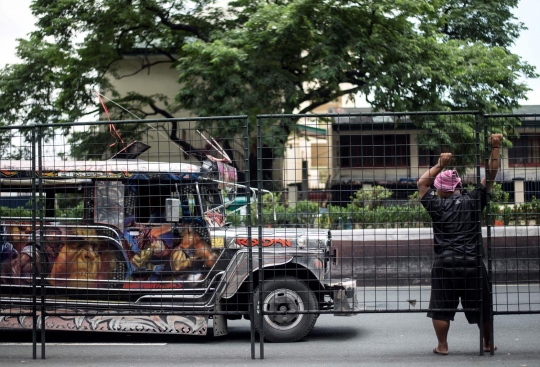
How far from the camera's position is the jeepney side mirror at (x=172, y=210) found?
883 cm

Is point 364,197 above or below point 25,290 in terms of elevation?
above

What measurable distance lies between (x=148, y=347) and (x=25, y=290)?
68.6 inches

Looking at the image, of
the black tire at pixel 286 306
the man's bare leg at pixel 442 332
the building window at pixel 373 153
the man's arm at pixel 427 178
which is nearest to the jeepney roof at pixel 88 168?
the black tire at pixel 286 306

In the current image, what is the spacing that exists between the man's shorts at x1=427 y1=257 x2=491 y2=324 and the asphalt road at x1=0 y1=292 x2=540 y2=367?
49 centimetres

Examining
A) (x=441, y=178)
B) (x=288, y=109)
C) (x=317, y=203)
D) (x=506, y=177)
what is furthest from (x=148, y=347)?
(x=288, y=109)

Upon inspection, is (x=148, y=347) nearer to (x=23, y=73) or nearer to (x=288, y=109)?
(x=288, y=109)

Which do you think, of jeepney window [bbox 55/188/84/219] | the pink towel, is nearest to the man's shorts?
the pink towel

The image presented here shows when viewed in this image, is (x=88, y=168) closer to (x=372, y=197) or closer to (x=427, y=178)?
(x=372, y=197)

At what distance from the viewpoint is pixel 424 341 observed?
8.94 m

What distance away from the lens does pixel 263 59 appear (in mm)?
22250

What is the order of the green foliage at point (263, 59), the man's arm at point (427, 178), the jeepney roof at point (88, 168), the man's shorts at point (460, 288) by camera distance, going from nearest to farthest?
the man's shorts at point (460, 288) → the man's arm at point (427, 178) → the jeepney roof at point (88, 168) → the green foliage at point (263, 59)

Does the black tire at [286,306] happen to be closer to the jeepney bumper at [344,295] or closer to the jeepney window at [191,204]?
the jeepney bumper at [344,295]

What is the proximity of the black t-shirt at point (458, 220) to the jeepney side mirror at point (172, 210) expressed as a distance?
9.98 ft

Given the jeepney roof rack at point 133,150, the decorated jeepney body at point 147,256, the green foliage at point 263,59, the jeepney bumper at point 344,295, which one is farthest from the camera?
the green foliage at point 263,59
